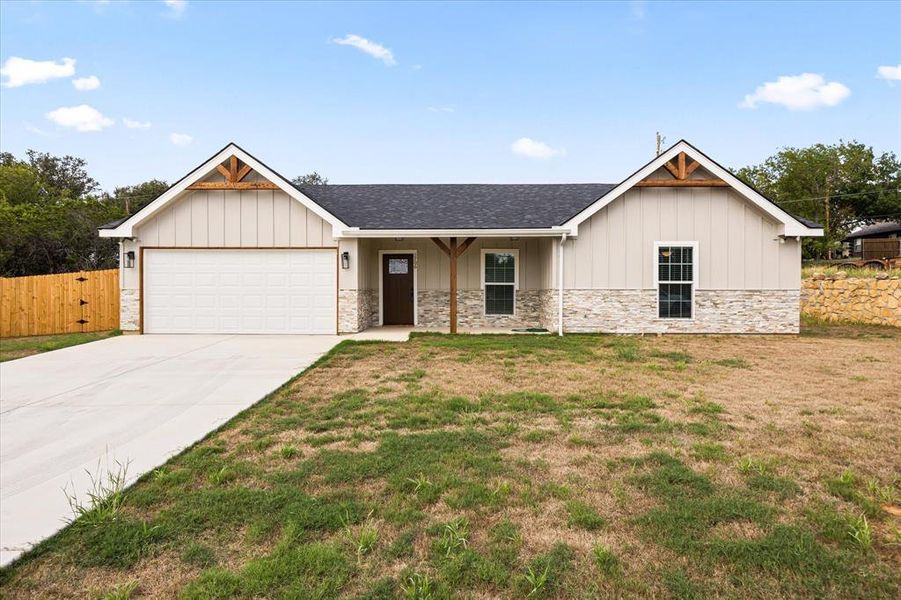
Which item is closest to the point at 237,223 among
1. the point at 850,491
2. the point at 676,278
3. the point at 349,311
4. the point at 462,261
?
the point at 349,311

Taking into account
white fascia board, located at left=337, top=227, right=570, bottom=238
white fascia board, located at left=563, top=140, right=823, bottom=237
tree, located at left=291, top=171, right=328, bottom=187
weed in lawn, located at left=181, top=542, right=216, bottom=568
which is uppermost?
tree, located at left=291, top=171, right=328, bottom=187

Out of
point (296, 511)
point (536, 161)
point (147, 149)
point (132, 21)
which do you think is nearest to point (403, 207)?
point (132, 21)

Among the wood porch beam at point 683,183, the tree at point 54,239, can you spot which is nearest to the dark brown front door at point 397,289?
the wood porch beam at point 683,183

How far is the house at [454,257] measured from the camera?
12312mm

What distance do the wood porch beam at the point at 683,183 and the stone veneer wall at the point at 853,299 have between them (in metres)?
7.24

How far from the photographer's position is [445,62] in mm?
20016

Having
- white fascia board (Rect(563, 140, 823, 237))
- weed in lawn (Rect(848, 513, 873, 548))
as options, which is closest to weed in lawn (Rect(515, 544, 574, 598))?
weed in lawn (Rect(848, 513, 873, 548))

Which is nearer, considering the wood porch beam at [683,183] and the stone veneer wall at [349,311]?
the wood porch beam at [683,183]

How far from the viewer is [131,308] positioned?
1264 centimetres

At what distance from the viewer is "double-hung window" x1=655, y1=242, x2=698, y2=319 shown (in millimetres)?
12531

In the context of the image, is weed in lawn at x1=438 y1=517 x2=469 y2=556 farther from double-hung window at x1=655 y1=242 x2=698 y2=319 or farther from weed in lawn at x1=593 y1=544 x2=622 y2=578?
double-hung window at x1=655 y1=242 x2=698 y2=319

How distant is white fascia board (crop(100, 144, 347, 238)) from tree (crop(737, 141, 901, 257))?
39730 millimetres

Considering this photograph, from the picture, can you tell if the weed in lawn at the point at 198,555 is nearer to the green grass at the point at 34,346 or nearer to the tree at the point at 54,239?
the green grass at the point at 34,346

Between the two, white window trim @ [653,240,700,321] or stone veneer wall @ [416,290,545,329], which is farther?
stone veneer wall @ [416,290,545,329]
